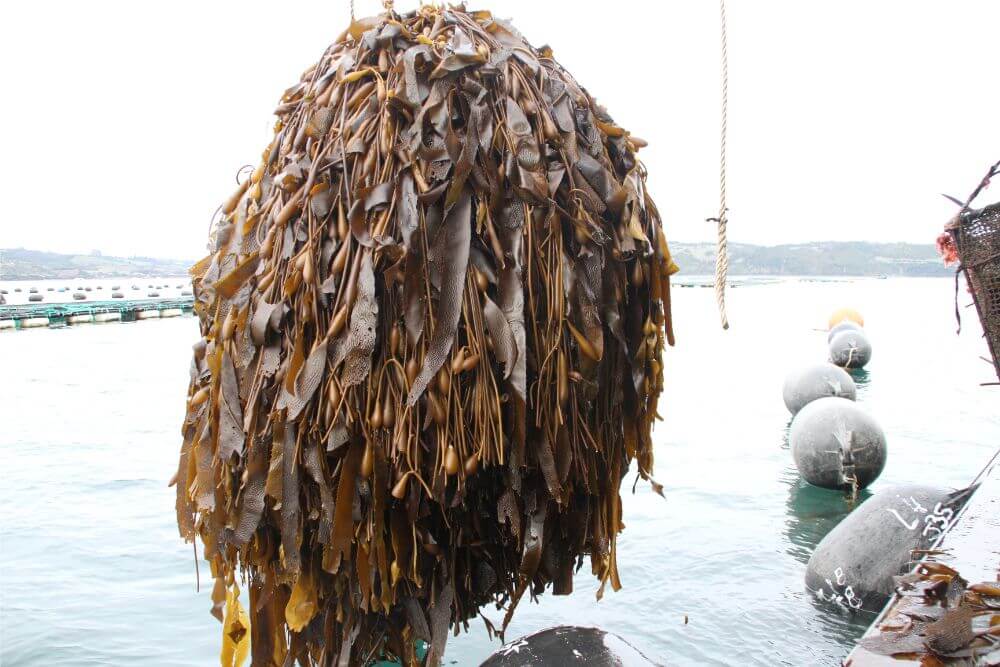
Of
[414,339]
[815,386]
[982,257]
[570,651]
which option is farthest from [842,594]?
[815,386]

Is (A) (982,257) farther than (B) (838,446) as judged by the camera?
No

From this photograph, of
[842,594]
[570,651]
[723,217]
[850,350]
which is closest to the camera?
[570,651]

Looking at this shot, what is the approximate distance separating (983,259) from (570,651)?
224cm

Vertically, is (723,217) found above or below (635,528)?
above

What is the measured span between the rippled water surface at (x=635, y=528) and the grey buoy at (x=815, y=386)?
47 centimetres

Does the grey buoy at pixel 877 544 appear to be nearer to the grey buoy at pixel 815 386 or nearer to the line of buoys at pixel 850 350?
the grey buoy at pixel 815 386

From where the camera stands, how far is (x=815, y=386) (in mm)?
8883

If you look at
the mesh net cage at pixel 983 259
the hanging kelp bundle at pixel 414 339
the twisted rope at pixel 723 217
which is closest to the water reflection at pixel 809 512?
the mesh net cage at pixel 983 259

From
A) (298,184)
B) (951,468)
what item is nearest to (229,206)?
(298,184)

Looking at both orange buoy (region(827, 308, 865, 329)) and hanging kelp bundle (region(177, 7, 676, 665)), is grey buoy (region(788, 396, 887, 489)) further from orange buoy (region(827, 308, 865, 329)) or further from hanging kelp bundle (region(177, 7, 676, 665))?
orange buoy (region(827, 308, 865, 329))

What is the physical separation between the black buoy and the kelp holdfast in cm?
208

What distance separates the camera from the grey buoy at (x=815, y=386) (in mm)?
8859

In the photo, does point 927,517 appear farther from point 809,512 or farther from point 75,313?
point 75,313

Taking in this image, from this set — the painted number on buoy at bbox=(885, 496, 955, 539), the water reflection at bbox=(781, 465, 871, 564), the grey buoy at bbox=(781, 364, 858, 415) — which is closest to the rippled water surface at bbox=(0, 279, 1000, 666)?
the water reflection at bbox=(781, 465, 871, 564)
